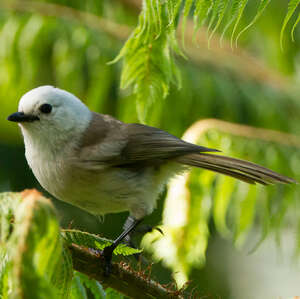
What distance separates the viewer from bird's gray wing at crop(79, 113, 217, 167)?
8.94ft

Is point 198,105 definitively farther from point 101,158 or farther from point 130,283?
point 130,283

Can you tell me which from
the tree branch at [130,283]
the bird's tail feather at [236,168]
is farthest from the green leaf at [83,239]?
the bird's tail feather at [236,168]

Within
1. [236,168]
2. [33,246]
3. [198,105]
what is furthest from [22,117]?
[198,105]

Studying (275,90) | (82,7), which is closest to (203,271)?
(275,90)

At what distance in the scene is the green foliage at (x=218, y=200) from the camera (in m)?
2.79

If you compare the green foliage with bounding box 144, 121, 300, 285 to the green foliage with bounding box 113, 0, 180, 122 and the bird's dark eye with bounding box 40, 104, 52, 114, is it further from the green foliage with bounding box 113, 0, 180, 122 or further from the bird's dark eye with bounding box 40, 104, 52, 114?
the green foliage with bounding box 113, 0, 180, 122

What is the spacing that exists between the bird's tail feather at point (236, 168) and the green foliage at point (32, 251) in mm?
1184

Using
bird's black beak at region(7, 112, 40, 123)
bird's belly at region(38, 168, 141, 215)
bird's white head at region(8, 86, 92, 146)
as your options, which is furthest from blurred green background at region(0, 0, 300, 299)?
bird's black beak at region(7, 112, 40, 123)

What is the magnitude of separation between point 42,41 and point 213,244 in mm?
3072

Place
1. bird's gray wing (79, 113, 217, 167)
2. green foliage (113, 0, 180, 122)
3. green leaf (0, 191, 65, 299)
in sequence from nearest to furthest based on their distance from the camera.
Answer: green leaf (0, 191, 65, 299)
green foliage (113, 0, 180, 122)
bird's gray wing (79, 113, 217, 167)

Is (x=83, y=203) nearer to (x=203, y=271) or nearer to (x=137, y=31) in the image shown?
(x=137, y=31)

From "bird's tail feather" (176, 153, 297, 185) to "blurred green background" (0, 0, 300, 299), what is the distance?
10.0 inches

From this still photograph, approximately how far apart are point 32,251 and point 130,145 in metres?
1.78

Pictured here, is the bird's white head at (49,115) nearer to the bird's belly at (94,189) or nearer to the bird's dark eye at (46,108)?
the bird's dark eye at (46,108)
